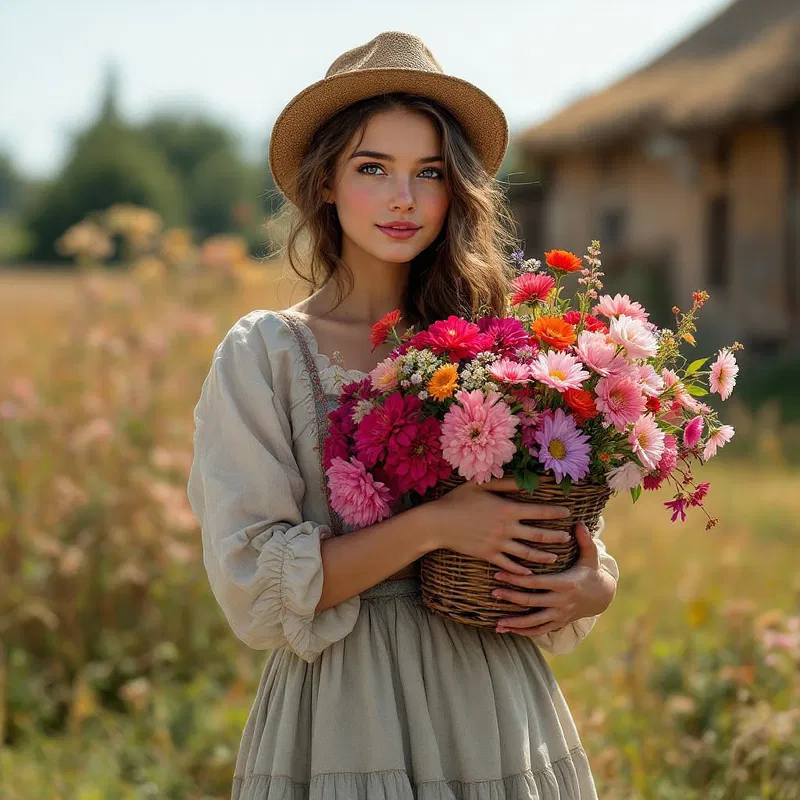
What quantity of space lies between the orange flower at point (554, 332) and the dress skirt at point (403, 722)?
1.68 feet

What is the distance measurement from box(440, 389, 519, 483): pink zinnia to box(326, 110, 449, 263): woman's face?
474 millimetres

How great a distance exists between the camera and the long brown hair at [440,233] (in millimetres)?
1979

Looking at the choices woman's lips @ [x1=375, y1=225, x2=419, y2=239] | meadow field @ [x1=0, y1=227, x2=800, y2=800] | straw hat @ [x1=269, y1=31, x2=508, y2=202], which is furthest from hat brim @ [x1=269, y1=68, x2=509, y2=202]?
meadow field @ [x1=0, y1=227, x2=800, y2=800]

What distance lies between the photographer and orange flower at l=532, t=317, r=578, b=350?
167cm

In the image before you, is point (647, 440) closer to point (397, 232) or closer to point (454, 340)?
point (454, 340)

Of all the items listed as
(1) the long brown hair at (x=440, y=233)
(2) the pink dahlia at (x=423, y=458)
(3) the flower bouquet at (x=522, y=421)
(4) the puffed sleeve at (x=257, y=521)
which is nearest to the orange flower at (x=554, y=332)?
(3) the flower bouquet at (x=522, y=421)

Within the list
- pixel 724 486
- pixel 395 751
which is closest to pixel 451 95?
pixel 395 751

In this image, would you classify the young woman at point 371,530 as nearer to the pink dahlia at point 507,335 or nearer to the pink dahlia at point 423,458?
the pink dahlia at point 423,458

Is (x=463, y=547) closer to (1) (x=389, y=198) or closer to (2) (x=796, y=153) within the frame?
(1) (x=389, y=198)

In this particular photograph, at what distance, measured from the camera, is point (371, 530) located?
5.65 ft

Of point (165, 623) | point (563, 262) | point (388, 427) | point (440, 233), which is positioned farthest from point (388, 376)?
point (165, 623)

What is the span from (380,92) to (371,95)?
0.02m

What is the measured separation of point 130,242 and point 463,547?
11.0 feet

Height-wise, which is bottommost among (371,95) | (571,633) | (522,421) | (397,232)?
(571,633)
